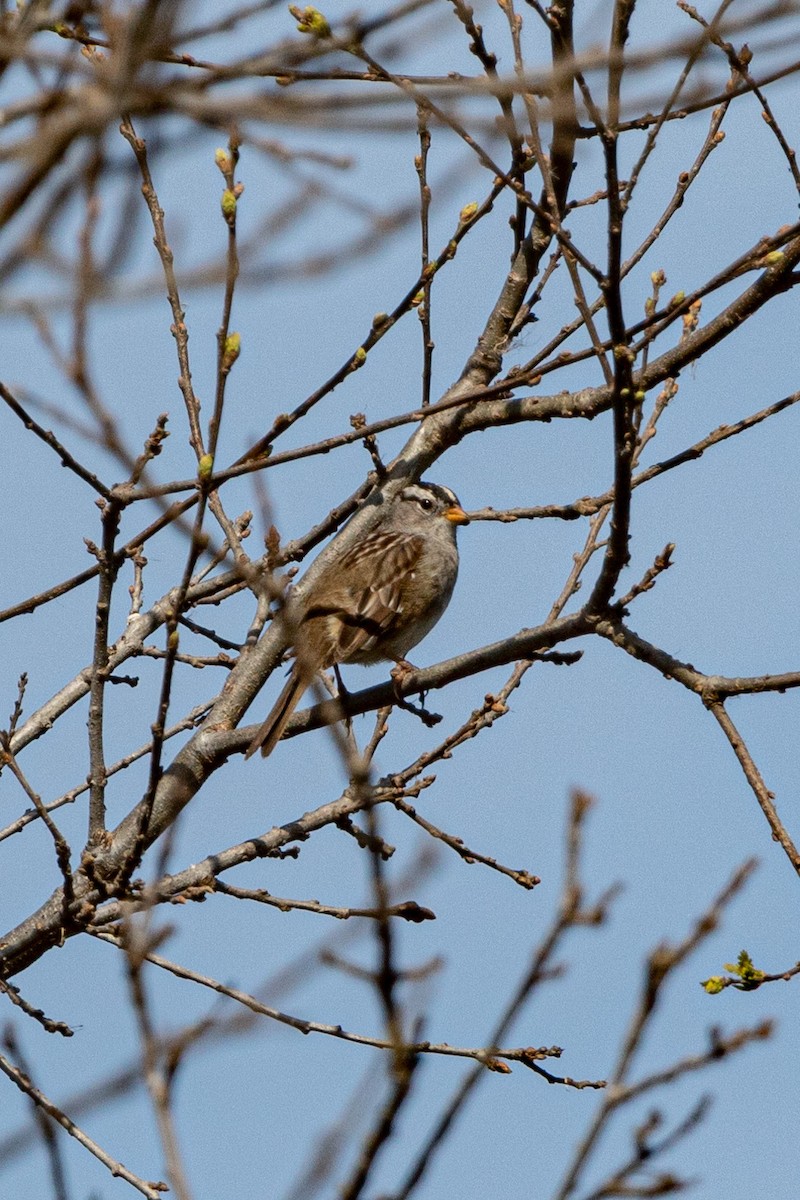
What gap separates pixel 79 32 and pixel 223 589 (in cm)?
232

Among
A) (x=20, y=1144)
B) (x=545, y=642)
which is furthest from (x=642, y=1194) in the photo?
(x=545, y=642)

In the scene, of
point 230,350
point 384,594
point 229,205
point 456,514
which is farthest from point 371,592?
point 229,205

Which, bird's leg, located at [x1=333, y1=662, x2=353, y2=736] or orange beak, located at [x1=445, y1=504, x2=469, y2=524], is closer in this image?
bird's leg, located at [x1=333, y1=662, x2=353, y2=736]

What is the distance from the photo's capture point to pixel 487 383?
21.1ft

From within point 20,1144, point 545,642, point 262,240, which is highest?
point 545,642

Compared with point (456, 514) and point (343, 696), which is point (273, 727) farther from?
point (456, 514)

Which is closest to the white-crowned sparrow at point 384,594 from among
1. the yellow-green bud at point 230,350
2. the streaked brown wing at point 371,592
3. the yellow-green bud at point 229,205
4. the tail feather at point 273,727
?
the streaked brown wing at point 371,592

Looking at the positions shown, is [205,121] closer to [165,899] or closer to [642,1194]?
[642,1194]

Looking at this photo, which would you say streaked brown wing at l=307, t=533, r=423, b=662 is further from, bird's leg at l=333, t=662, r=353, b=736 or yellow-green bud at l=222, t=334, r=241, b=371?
yellow-green bud at l=222, t=334, r=241, b=371

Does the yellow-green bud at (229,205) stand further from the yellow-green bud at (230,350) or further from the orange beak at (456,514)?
the orange beak at (456,514)

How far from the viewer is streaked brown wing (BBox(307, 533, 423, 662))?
7.47 meters

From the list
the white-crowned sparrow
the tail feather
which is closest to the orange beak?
the white-crowned sparrow

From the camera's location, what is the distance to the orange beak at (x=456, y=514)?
849 cm

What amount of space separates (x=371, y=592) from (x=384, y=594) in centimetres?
7
